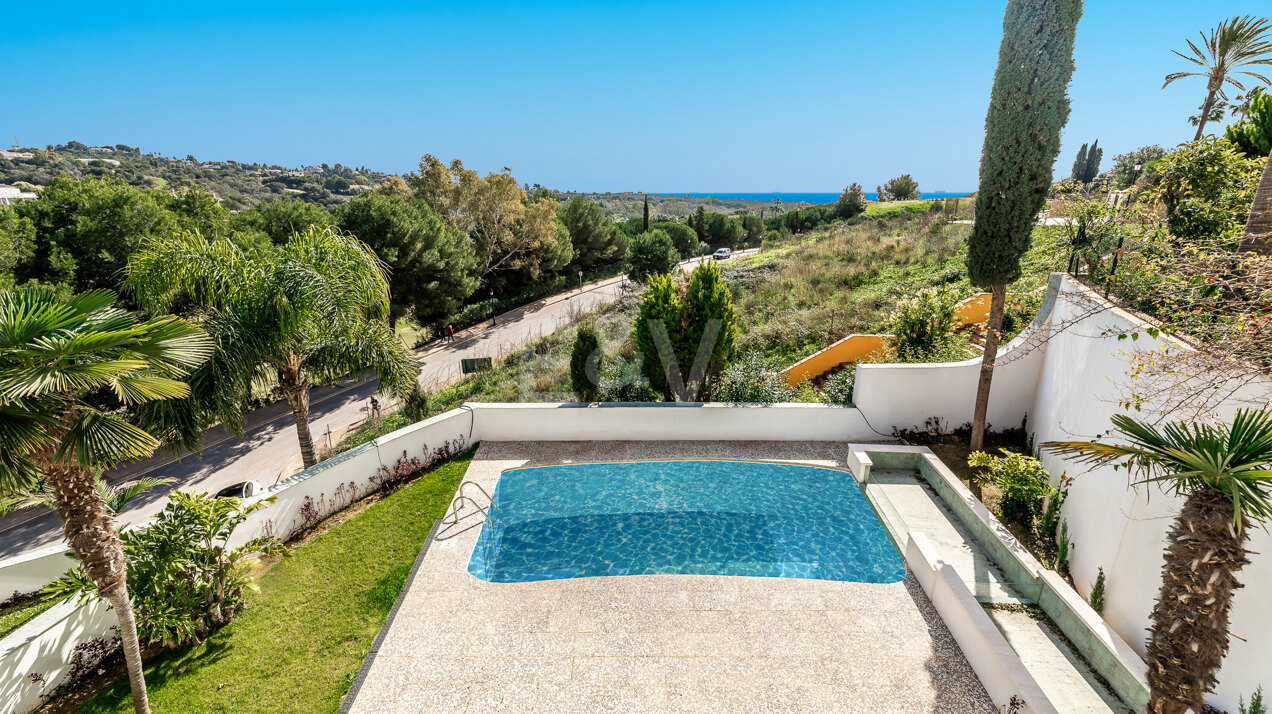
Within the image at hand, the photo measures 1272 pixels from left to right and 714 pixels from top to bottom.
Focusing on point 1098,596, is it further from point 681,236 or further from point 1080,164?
point 1080,164

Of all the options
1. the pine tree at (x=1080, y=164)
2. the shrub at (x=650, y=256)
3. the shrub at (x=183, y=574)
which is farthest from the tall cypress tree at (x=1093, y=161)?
the shrub at (x=183, y=574)

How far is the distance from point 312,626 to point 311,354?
4121 mm

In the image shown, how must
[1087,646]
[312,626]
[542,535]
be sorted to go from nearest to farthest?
[1087,646]
[312,626]
[542,535]

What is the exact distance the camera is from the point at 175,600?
17.5ft

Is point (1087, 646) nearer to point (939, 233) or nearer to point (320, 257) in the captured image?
point (320, 257)

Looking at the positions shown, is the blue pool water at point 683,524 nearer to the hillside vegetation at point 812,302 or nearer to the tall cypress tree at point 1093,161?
the hillside vegetation at point 812,302

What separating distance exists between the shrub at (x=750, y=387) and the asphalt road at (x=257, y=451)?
8.46 meters

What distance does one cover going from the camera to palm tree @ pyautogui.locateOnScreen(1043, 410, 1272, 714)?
3.17m

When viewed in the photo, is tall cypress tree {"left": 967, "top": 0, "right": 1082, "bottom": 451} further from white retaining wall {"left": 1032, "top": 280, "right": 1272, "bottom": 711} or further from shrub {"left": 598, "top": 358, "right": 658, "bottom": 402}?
shrub {"left": 598, "top": 358, "right": 658, "bottom": 402}

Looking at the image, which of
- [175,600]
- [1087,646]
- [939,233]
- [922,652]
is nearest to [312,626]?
[175,600]

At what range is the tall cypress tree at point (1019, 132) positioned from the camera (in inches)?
278

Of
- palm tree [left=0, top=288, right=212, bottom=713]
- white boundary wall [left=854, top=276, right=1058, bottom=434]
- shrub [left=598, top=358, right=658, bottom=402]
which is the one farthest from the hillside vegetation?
palm tree [left=0, top=288, right=212, bottom=713]

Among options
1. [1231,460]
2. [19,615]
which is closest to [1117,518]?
[1231,460]

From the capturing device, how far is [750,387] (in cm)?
1033
